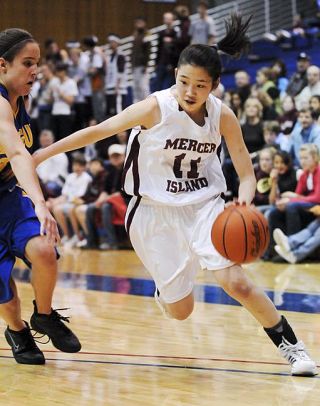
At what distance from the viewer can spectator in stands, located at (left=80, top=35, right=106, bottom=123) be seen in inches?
629

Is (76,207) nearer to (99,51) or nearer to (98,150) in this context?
(98,150)

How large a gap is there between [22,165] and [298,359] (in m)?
1.63

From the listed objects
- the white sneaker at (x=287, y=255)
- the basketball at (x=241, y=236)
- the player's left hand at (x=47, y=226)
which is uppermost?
the player's left hand at (x=47, y=226)

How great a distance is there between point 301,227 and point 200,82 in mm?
6069

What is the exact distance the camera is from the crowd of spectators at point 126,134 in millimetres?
10336

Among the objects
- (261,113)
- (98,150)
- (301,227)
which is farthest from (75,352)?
(98,150)

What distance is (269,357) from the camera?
15.8 feet

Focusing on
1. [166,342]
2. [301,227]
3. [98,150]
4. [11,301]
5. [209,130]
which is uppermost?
[209,130]

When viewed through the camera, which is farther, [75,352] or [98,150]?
[98,150]

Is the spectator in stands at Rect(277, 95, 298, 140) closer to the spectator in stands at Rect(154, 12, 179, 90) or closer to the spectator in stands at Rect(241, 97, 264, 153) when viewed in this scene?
the spectator in stands at Rect(241, 97, 264, 153)

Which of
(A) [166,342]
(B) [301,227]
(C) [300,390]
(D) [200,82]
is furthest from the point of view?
(B) [301,227]

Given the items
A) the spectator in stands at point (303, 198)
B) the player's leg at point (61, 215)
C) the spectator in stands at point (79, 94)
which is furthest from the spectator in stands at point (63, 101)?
the spectator in stands at point (303, 198)

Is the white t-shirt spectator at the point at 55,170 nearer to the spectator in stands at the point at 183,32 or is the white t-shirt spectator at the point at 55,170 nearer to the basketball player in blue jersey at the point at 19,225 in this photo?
the spectator in stands at the point at 183,32

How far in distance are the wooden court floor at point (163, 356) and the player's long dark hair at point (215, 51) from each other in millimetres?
1504
